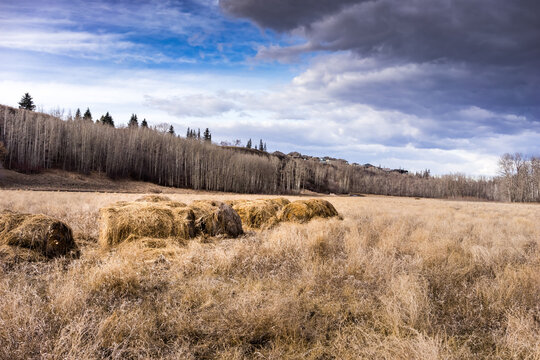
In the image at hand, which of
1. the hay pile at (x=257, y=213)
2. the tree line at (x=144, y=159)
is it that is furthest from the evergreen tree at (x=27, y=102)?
the hay pile at (x=257, y=213)

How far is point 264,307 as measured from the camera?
3461mm

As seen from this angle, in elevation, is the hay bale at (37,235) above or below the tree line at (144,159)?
below

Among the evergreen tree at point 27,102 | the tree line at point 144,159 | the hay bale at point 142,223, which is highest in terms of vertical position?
the evergreen tree at point 27,102

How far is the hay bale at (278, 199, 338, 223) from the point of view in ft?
34.9

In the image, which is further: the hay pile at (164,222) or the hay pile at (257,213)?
the hay pile at (257,213)

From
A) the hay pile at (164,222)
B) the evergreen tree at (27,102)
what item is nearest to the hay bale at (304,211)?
the hay pile at (164,222)

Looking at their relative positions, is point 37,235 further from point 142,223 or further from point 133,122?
point 133,122

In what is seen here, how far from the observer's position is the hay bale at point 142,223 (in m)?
6.57

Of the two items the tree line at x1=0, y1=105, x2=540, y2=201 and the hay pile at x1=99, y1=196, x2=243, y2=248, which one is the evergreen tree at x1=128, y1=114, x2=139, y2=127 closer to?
the tree line at x1=0, y1=105, x2=540, y2=201

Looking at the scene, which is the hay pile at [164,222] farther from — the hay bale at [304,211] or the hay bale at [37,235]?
the hay bale at [304,211]

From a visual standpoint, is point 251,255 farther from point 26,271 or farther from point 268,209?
point 268,209

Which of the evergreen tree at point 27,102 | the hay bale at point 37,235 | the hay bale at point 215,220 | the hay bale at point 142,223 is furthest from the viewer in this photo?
the evergreen tree at point 27,102

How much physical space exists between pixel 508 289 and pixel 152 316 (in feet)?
16.5

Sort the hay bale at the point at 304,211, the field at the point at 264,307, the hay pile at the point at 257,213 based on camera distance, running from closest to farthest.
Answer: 1. the field at the point at 264,307
2. the hay pile at the point at 257,213
3. the hay bale at the point at 304,211
